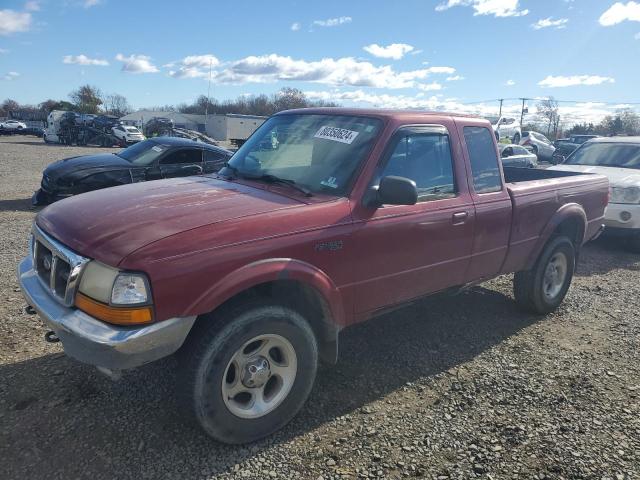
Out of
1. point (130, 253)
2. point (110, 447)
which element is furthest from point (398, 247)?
point (110, 447)

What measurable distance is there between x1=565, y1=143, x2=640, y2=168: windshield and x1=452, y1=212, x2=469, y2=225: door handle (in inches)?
277

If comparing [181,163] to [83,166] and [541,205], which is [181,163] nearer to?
[83,166]

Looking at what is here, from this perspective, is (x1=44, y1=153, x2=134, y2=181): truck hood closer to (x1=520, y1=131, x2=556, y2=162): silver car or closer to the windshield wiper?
the windshield wiper

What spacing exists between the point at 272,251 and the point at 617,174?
26.4ft

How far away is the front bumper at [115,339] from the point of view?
2332mm

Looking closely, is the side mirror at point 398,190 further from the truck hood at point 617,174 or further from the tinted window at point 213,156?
the tinted window at point 213,156

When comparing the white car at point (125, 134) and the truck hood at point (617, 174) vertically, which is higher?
the white car at point (125, 134)

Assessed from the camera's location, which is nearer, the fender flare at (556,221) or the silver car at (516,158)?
the fender flare at (556,221)

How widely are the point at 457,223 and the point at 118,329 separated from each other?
2588 mm

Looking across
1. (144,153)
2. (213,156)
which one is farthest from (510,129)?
(144,153)

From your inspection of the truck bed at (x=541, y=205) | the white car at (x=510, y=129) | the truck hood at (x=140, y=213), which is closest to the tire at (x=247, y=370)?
the truck hood at (x=140, y=213)

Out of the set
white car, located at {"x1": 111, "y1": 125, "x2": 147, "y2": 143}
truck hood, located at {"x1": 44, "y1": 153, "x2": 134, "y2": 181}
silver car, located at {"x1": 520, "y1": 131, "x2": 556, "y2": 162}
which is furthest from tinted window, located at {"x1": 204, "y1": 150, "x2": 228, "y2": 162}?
white car, located at {"x1": 111, "y1": 125, "x2": 147, "y2": 143}

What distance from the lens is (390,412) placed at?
129 inches

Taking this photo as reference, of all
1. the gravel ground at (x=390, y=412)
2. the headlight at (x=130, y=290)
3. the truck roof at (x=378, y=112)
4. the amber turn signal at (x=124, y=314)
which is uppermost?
the truck roof at (x=378, y=112)
